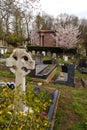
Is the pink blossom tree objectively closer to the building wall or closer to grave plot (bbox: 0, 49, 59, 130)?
the building wall

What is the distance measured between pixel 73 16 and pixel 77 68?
1724 inches

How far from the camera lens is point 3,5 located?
1414 centimetres

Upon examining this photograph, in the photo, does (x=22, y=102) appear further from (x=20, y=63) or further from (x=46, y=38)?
(x=46, y=38)

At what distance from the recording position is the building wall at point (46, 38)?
4556 centimetres

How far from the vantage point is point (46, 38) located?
150 ft

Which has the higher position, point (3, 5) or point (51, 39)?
point (3, 5)

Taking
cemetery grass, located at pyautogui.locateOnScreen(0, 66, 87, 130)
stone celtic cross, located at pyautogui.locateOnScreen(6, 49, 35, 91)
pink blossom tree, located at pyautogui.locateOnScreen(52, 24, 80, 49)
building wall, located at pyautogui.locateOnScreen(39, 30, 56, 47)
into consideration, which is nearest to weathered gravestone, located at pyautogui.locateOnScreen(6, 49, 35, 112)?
stone celtic cross, located at pyautogui.locateOnScreen(6, 49, 35, 91)

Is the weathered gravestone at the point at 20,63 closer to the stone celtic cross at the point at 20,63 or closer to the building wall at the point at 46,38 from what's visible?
the stone celtic cross at the point at 20,63

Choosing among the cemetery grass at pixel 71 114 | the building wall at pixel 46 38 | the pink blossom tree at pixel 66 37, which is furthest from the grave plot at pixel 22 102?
the building wall at pixel 46 38

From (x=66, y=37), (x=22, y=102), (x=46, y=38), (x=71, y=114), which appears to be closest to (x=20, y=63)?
(x=22, y=102)

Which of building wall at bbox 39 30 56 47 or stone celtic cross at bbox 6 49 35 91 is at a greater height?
stone celtic cross at bbox 6 49 35 91

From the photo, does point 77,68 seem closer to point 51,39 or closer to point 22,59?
point 22,59

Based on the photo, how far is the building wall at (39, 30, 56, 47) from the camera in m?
45.6

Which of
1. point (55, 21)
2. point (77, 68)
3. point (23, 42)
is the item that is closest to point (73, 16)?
point (55, 21)
